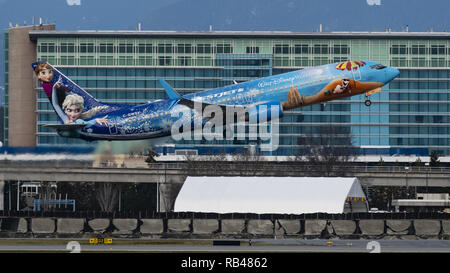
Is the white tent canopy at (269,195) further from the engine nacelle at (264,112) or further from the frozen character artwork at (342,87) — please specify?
the frozen character artwork at (342,87)

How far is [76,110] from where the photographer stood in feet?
279

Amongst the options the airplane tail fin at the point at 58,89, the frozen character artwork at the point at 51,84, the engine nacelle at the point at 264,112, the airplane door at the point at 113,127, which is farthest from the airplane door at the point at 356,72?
the frozen character artwork at the point at 51,84

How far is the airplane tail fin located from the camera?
84.9m

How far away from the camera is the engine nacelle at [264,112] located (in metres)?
74.9

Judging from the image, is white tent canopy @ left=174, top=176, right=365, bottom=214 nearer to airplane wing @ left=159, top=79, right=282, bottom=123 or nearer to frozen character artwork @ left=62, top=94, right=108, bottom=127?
frozen character artwork @ left=62, top=94, right=108, bottom=127

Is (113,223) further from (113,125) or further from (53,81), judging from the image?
(53,81)

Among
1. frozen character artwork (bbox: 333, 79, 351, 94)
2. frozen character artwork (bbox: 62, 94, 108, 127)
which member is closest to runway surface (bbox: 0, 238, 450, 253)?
frozen character artwork (bbox: 62, 94, 108, 127)

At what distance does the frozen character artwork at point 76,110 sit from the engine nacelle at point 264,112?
12.6 metres

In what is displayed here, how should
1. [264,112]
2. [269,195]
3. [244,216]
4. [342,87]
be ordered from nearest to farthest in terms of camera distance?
1. [264,112]
2. [342,87]
3. [244,216]
4. [269,195]

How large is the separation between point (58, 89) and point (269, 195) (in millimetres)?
22310

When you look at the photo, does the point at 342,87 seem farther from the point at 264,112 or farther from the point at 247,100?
the point at 247,100

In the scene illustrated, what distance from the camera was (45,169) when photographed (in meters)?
93.2

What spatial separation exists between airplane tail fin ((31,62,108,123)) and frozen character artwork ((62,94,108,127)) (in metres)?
0.28
